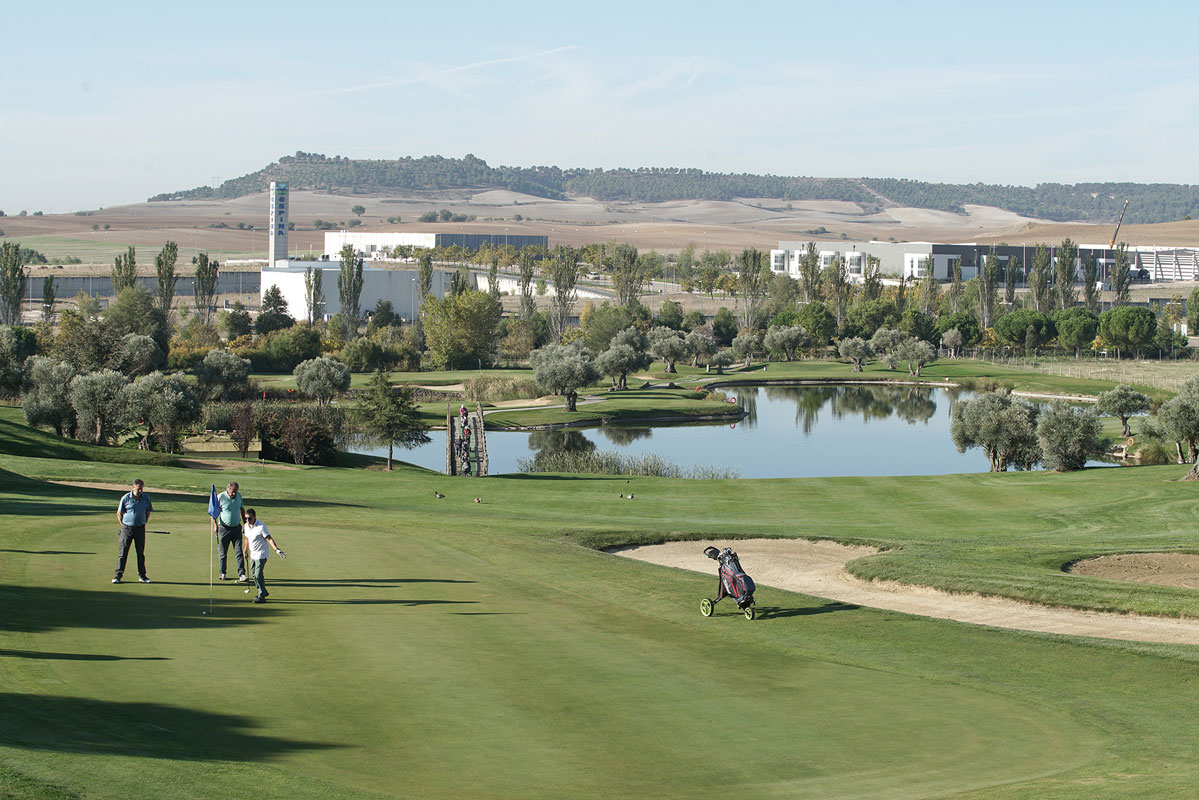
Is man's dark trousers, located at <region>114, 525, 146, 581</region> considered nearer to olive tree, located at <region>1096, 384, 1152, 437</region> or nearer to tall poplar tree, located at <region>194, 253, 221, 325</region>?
olive tree, located at <region>1096, 384, 1152, 437</region>

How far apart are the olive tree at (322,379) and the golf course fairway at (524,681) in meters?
59.3

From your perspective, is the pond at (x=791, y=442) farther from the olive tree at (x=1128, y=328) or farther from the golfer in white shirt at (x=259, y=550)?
the olive tree at (x=1128, y=328)

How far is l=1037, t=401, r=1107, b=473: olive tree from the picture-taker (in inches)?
2297

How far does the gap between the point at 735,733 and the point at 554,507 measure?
26.8 m

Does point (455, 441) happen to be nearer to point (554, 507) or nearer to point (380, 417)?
point (380, 417)

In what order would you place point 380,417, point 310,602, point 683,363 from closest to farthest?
point 310,602
point 380,417
point 683,363

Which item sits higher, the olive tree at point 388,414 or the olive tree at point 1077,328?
the olive tree at point 1077,328

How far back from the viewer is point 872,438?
281ft

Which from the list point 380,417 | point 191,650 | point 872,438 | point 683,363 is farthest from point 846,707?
point 683,363

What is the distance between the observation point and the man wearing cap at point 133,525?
21156mm

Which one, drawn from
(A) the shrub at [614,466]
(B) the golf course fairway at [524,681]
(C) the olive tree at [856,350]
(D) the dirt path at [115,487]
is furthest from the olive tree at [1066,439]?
(C) the olive tree at [856,350]

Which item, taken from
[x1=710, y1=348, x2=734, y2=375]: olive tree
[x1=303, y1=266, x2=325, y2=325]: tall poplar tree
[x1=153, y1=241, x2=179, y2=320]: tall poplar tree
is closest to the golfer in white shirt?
[x1=153, y1=241, x2=179, y2=320]: tall poplar tree

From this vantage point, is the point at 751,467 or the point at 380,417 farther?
the point at 751,467

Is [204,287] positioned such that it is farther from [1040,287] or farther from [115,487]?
[1040,287]
